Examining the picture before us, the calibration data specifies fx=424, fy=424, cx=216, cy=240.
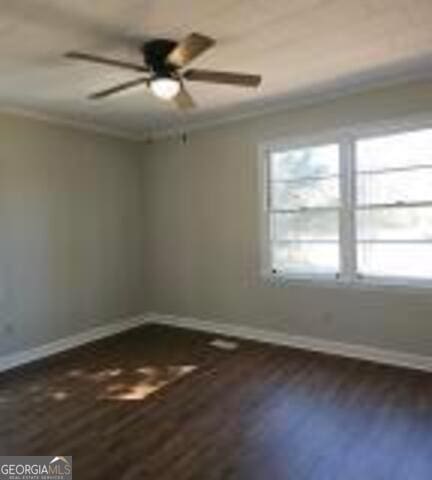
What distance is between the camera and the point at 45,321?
4.61 metres

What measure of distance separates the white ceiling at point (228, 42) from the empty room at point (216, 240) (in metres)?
0.02

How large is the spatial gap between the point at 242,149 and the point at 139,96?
1369mm

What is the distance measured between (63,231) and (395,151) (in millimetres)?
3588

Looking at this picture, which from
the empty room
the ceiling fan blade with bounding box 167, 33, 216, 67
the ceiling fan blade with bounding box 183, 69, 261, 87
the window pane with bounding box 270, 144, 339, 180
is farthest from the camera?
the window pane with bounding box 270, 144, 339, 180

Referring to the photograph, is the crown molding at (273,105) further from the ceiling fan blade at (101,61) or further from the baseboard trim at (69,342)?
the baseboard trim at (69,342)

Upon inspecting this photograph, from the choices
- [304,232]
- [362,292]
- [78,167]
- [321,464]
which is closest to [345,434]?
[321,464]

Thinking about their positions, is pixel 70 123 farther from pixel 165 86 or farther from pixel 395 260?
pixel 395 260

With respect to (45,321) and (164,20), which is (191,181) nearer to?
(45,321)

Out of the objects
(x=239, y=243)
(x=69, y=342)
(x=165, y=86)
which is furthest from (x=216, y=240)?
(x=165, y=86)

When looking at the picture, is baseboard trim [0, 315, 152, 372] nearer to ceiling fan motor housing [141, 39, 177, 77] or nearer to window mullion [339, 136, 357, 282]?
window mullion [339, 136, 357, 282]

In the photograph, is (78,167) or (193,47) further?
(78,167)

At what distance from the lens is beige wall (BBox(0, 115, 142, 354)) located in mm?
4309

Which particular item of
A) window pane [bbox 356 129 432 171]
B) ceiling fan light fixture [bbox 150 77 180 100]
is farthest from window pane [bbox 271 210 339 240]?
ceiling fan light fixture [bbox 150 77 180 100]

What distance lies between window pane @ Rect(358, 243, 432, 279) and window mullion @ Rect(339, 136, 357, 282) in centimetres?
9
